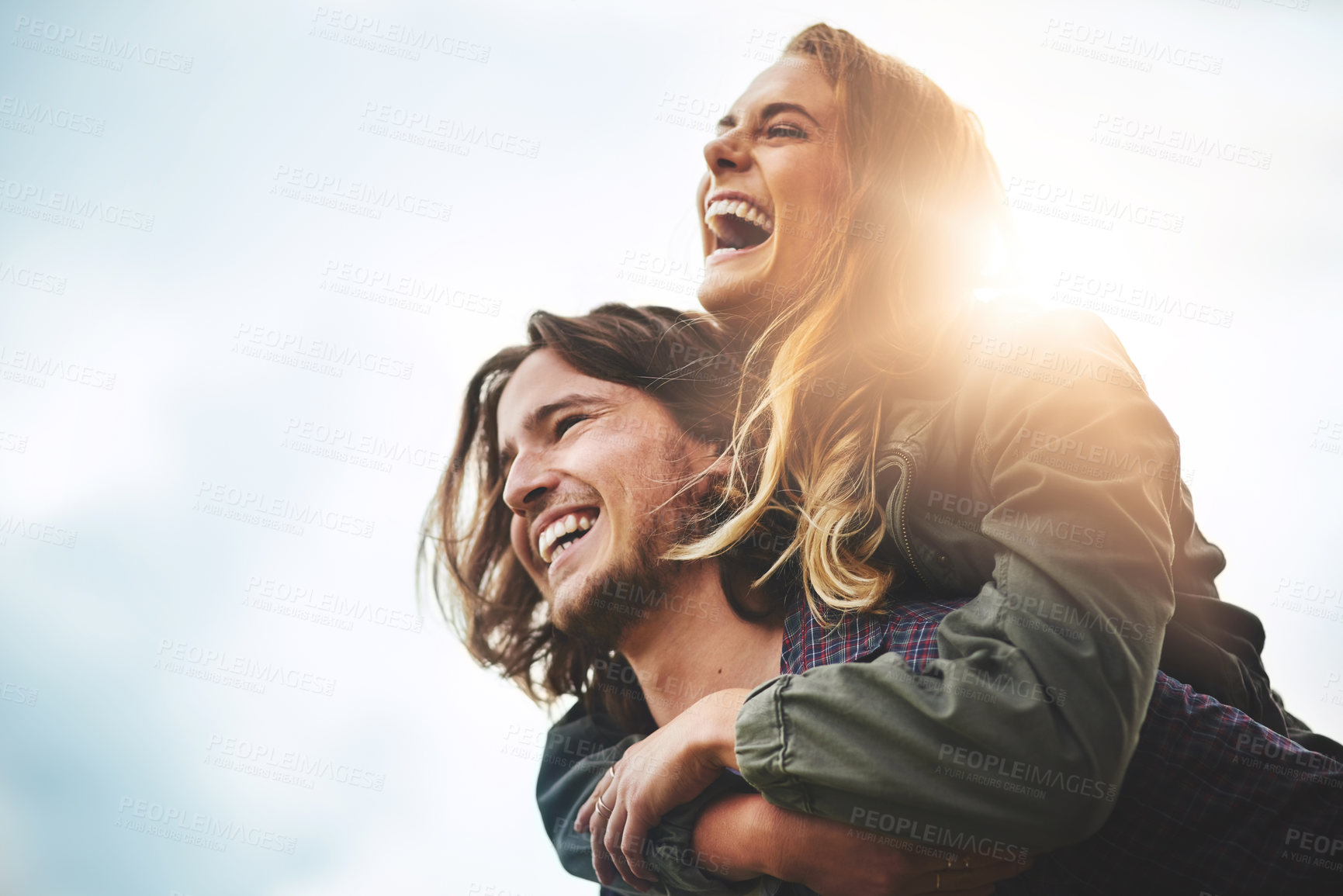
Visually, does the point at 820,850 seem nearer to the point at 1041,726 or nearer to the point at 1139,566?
the point at 1041,726

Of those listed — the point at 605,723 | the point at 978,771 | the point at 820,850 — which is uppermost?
the point at 978,771

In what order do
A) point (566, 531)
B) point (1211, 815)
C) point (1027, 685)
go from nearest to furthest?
point (1027, 685), point (1211, 815), point (566, 531)

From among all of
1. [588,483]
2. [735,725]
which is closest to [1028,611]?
[735,725]

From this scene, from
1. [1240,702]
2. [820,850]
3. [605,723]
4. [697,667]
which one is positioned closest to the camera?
[820,850]

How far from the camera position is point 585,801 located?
189 centimetres

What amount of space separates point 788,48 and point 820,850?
5.80 feet

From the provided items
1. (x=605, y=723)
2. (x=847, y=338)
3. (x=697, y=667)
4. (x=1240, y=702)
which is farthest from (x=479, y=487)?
(x=1240, y=702)

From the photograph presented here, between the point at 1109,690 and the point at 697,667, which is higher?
the point at 1109,690

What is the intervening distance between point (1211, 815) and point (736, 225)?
4.81ft

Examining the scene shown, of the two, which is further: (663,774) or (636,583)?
(636,583)

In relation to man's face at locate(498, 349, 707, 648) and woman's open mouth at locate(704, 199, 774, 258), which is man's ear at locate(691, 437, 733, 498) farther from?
woman's open mouth at locate(704, 199, 774, 258)

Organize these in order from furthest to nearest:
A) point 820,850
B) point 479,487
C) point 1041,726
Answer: point 479,487
point 820,850
point 1041,726

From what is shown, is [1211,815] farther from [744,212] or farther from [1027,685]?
[744,212]

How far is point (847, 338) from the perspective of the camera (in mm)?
1870
